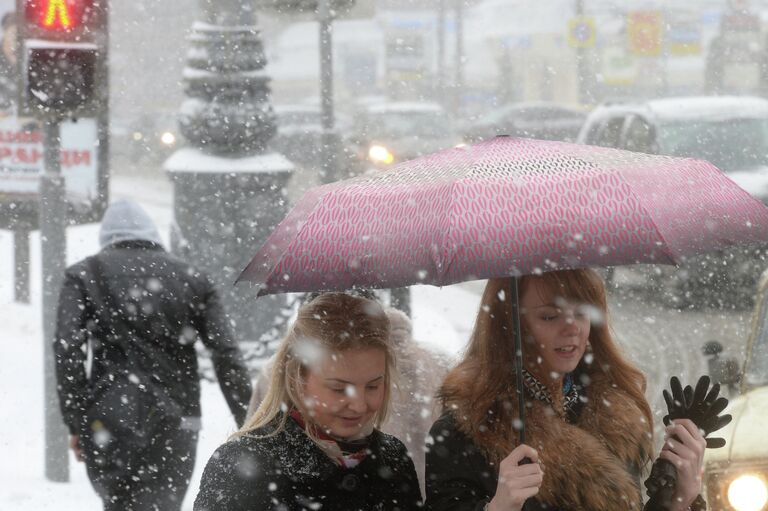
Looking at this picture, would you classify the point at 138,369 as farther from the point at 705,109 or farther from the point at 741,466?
the point at 705,109

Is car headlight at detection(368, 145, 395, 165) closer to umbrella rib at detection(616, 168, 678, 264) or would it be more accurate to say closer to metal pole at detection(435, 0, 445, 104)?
umbrella rib at detection(616, 168, 678, 264)

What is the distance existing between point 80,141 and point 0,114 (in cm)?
205

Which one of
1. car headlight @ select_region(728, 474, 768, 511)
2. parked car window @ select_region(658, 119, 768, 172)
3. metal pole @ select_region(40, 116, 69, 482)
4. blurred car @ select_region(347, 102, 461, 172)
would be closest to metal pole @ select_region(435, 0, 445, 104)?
blurred car @ select_region(347, 102, 461, 172)

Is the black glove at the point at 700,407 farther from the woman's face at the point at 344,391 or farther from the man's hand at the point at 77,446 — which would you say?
the man's hand at the point at 77,446

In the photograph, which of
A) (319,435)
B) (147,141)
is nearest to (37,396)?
(319,435)

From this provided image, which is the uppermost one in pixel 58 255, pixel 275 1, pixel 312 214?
pixel 275 1

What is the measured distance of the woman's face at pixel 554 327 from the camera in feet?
Result: 9.84

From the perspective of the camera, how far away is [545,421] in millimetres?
2979

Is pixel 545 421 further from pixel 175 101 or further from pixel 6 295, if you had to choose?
pixel 175 101

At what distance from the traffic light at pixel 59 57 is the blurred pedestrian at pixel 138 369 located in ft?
6.53

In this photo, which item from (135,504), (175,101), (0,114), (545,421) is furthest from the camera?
(175,101)

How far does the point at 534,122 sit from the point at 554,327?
104ft

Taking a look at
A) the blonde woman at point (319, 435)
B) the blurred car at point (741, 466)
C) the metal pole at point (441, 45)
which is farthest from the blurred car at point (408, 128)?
the blonde woman at point (319, 435)

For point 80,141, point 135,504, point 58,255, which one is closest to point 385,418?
point 135,504
